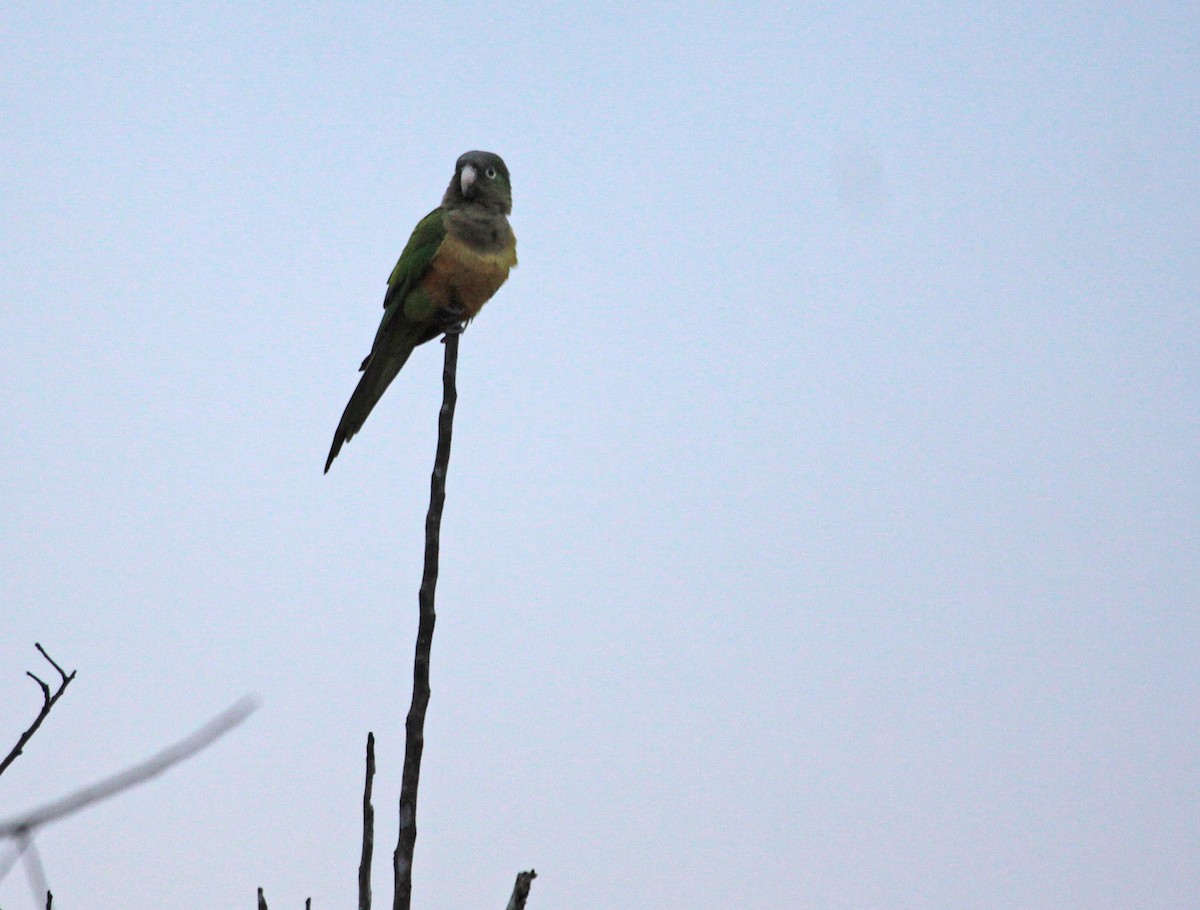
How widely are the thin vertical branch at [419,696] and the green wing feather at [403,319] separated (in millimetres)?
4354

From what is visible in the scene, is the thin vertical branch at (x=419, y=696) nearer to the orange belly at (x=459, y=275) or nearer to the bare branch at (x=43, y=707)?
the bare branch at (x=43, y=707)

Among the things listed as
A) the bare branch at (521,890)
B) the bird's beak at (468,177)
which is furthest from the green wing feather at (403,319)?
the bare branch at (521,890)

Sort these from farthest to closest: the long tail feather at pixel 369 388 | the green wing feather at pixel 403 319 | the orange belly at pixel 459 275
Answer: the green wing feather at pixel 403 319 → the orange belly at pixel 459 275 → the long tail feather at pixel 369 388

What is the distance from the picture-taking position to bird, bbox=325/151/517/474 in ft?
21.1

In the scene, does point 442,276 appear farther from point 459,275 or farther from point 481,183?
point 481,183

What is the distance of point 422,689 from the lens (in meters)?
1.83

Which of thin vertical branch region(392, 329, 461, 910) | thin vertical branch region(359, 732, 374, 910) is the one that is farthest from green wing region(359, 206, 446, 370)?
thin vertical branch region(359, 732, 374, 910)

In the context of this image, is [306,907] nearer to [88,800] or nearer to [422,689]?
[422,689]

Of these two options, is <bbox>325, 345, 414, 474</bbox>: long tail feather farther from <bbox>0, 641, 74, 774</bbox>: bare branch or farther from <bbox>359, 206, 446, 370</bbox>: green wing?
<bbox>0, 641, 74, 774</bbox>: bare branch

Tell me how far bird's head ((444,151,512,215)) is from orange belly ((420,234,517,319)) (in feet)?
1.75

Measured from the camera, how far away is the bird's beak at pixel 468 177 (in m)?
6.87

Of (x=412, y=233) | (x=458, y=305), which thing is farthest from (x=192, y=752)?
(x=412, y=233)

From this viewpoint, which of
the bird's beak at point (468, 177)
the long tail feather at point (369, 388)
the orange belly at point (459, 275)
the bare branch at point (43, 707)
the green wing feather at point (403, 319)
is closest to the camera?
the bare branch at point (43, 707)

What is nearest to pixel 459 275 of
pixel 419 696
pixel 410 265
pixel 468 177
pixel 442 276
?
pixel 442 276
